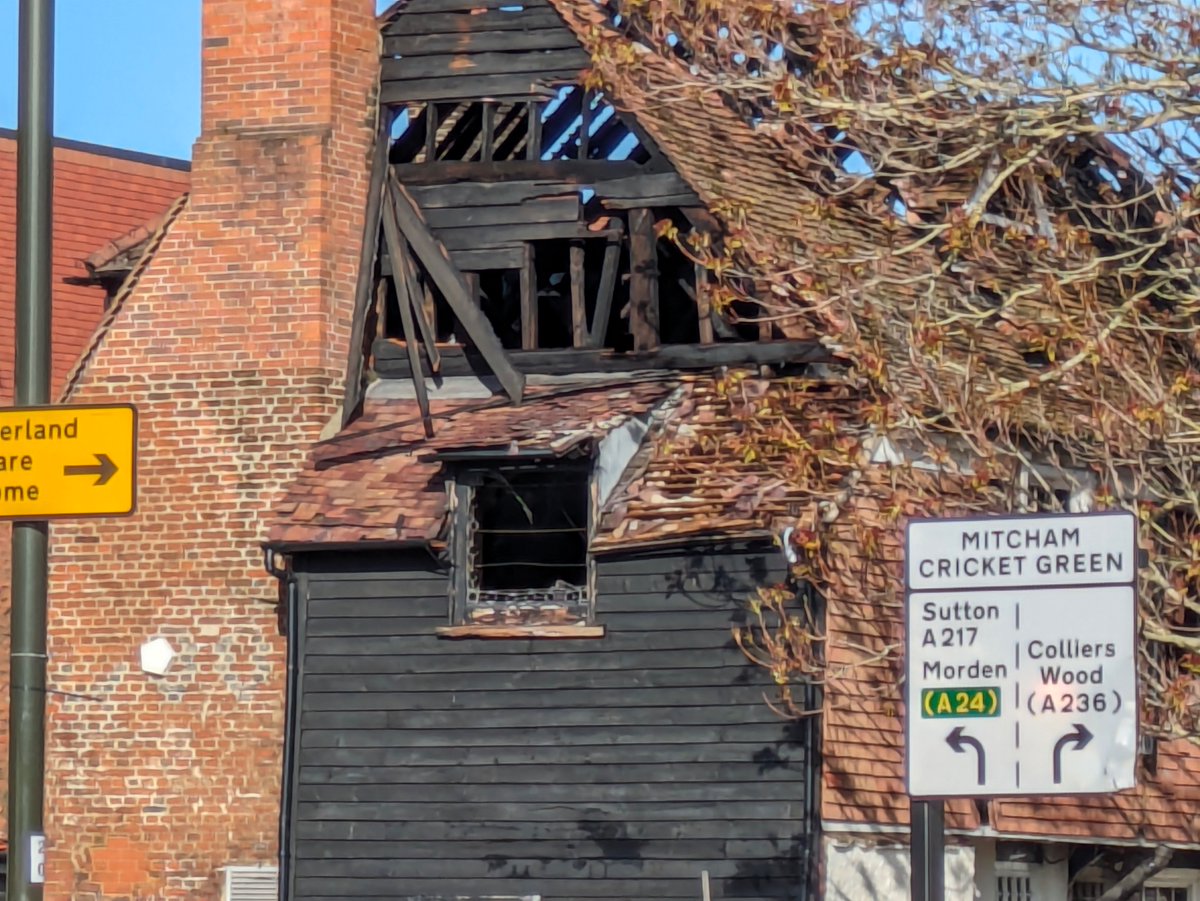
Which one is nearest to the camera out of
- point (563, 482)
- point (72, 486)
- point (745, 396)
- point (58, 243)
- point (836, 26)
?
point (72, 486)

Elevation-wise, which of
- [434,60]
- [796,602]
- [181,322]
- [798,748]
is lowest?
[798,748]

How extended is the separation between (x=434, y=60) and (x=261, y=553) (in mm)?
4355

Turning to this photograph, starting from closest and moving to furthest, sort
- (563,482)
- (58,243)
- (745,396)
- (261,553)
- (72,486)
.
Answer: (72,486), (745,396), (563,482), (261,553), (58,243)

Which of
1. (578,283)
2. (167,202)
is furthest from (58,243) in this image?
(578,283)

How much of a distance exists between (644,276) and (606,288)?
0.34 meters

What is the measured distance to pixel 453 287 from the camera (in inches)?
714

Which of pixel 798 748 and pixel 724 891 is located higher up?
pixel 798 748

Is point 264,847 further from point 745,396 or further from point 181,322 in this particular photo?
point 745,396

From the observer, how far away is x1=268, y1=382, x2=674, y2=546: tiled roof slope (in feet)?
55.0

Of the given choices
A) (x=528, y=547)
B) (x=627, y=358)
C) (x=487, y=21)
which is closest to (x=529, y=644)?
(x=528, y=547)

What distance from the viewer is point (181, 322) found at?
19.0 meters

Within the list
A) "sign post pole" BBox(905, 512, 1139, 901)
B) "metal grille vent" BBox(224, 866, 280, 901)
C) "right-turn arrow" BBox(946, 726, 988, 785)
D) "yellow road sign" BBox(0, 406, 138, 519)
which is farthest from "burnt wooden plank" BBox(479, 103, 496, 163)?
"right-turn arrow" BBox(946, 726, 988, 785)

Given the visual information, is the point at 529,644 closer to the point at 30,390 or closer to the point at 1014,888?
the point at 1014,888

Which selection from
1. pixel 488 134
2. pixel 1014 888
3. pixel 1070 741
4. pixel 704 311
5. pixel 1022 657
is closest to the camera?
pixel 1070 741
